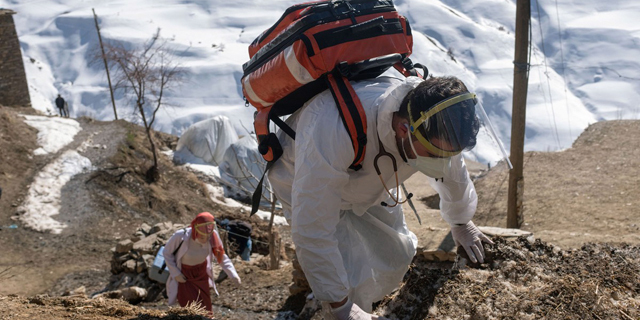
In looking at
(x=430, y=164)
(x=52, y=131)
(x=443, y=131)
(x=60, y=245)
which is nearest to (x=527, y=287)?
(x=430, y=164)

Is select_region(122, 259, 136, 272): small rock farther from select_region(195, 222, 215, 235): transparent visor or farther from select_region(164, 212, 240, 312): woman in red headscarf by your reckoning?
select_region(195, 222, 215, 235): transparent visor

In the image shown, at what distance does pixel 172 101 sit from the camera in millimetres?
26156

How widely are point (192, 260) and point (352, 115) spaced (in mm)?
3992

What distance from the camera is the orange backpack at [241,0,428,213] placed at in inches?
107

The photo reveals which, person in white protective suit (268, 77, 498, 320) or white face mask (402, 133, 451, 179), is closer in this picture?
person in white protective suit (268, 77, 498, 320)

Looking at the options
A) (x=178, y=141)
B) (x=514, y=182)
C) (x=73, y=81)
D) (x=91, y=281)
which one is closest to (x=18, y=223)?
(x=91, y=281)

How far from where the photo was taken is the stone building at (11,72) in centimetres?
2375

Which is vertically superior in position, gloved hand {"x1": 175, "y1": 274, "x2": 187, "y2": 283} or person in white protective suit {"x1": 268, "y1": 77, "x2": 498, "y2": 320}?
person in white protective suit {"x1": 268, "y1": 77, "x2": 498, "y2": 320}

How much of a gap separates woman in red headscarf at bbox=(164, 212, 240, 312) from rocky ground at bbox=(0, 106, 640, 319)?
90cm

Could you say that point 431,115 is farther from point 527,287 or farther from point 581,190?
point 581,190

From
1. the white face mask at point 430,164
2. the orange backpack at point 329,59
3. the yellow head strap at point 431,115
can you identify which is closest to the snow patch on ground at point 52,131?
the orange backpack at point 329,59

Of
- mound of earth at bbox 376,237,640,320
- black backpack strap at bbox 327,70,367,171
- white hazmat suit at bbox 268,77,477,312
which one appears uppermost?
black backpack strap at bbox 327,70,367,171

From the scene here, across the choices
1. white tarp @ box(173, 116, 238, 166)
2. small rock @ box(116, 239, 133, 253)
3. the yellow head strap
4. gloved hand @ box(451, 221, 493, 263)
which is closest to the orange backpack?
the yellow head strap

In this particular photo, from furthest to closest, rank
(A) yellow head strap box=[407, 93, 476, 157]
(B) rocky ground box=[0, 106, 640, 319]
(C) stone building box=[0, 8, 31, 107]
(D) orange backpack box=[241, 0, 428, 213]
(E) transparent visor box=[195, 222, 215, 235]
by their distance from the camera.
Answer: (C) stone building box=[0, 8, 31, 107] → (E) transparent visor box=[195, 222, 215, 235] → (B) rocky ground box=[0, 106, 640, 319] → (D) orange backpack box=[241, 0, 428, 213] → (A) yellow head strap box=[407, 93, 476, 157]
